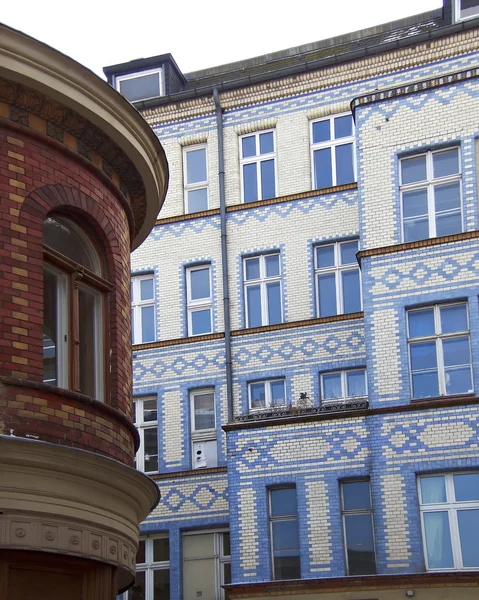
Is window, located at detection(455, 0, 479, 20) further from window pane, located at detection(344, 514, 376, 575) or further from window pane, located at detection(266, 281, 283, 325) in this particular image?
window pane, located at detection(344, 514, 376, 575)

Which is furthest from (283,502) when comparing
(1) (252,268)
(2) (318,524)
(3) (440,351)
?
(1) (252,268)

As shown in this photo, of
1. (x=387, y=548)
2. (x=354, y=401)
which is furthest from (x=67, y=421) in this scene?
(x=354, y=401)

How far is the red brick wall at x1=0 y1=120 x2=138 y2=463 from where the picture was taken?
36.0 ft

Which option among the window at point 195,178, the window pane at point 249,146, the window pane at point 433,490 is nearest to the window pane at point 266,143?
the window pane at point 249,146

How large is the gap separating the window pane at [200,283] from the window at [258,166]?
2.26 metres

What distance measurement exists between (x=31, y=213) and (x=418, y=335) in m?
13.3

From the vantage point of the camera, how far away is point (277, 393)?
28.1 m

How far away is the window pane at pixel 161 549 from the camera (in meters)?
28.2

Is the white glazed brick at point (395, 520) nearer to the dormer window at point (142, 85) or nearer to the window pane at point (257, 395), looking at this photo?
the window pane at point (257, 395)

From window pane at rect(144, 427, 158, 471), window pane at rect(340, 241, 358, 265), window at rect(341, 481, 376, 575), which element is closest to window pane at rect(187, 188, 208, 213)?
window pane at rect(340, 241, 358, 265)

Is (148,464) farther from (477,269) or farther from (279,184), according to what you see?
(477,269)

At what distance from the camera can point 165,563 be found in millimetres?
28141

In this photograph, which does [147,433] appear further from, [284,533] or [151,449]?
[284,533]

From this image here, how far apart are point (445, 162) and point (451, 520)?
25.3ft
